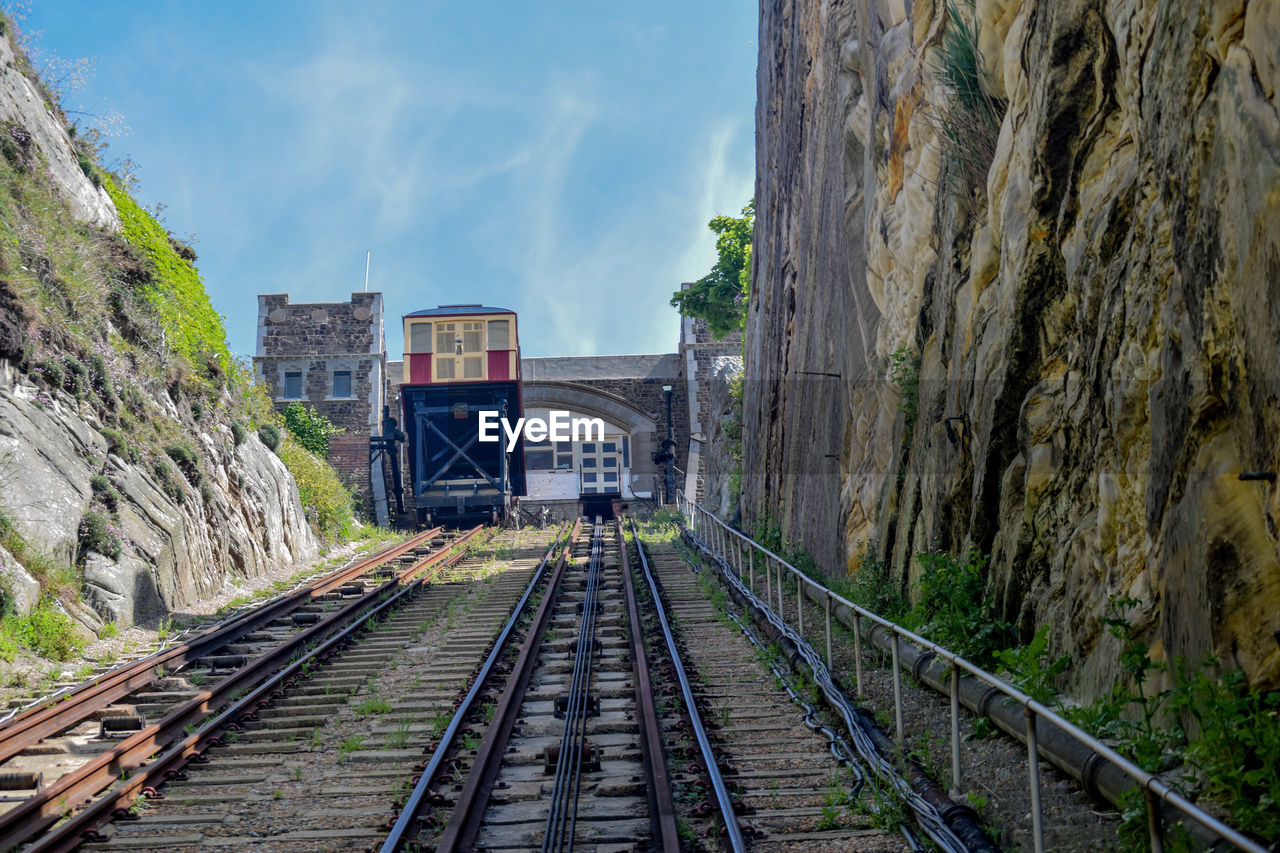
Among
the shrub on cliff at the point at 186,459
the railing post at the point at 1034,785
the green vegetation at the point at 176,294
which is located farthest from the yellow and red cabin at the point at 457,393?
the railing post at the point at 1034,785

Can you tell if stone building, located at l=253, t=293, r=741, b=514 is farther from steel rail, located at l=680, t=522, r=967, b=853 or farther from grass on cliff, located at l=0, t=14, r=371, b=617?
steel rail, located at l=680, t=522, r=967, b=853

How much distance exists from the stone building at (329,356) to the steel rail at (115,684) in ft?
62.6

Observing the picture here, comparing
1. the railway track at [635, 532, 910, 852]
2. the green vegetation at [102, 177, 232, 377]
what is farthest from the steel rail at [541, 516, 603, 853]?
the green vegetation at [102, 177, 232, 377]

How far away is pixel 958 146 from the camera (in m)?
8.04

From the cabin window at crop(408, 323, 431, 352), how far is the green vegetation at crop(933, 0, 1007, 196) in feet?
56.2

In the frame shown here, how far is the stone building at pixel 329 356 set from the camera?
2984cm

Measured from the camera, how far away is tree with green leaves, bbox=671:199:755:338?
28.7 meters

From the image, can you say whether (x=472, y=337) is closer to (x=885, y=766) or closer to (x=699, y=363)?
(x=699, y=363)

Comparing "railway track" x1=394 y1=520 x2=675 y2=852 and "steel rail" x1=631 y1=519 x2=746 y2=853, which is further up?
"steel rail" x1=631 y1=519 x2=746 y2=853

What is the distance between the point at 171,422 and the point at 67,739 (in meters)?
8.44

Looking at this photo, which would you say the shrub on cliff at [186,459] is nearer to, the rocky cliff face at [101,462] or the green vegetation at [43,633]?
the rocky cliff face at [101,462]

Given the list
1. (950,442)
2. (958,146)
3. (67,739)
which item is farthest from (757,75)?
(67,739)

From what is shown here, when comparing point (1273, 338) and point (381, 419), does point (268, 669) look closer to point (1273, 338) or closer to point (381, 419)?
point (1273, 338)

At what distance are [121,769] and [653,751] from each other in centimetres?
299
